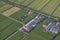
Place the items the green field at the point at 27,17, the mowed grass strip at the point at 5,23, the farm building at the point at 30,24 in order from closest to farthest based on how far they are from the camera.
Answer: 1. the green field at the point at 27,17
2. the farm building at the point at 30,24
3. the mowed grass strip at the point at 5,23

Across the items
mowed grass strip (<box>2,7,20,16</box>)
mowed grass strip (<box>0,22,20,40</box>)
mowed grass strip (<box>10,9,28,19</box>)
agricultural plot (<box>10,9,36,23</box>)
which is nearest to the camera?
mowed grass strip (<box>0,22,20,40</box>)

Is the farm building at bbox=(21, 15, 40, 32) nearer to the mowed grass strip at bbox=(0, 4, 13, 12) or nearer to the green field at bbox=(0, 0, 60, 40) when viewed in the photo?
the green field at bbox=(0, 0, 60, 40)

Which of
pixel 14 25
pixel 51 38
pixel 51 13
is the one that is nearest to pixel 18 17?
pixel 14 25

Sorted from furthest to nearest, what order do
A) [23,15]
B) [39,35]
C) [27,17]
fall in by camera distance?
[23,15], [27,17], [39,35]

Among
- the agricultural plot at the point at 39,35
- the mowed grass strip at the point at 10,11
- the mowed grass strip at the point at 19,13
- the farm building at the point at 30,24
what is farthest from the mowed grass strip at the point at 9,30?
the mowed grass strip at the point at 10,11

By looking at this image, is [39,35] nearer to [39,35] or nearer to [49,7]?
[39,35]

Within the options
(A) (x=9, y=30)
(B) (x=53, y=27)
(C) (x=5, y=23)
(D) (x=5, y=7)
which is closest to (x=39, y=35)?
(B) (x=53, y=27)

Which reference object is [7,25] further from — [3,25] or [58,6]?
[58,6]

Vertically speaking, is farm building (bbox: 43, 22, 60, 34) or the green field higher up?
the green field

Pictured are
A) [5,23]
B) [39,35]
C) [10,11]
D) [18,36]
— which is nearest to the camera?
[39,35]

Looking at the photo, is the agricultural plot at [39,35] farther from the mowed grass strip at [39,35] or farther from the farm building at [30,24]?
the farm building at [30,24]

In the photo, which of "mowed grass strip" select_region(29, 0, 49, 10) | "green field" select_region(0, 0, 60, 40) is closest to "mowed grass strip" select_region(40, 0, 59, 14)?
"green field" select_region(0, 0, 60, 40)
